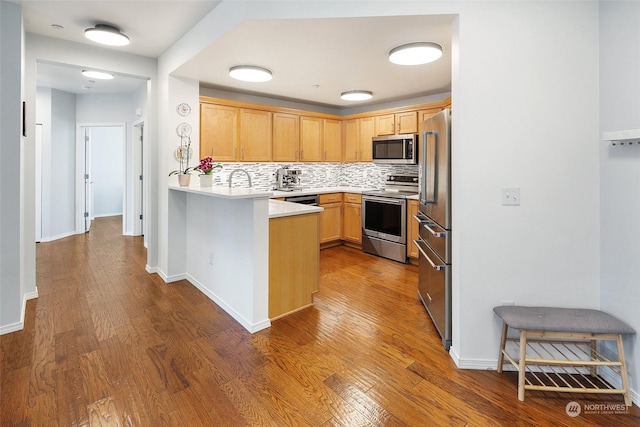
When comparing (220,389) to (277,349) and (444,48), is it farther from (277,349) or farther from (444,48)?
(444,48)

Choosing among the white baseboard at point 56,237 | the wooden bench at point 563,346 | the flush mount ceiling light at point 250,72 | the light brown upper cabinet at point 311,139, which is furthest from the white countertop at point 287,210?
the white baseboard at point 56,237

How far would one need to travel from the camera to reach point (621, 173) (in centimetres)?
189

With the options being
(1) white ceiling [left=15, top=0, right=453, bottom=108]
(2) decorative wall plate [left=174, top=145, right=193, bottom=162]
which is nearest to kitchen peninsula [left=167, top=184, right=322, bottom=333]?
(2) decorative wall plate [left=174, top=145, right=193, bottom=162]

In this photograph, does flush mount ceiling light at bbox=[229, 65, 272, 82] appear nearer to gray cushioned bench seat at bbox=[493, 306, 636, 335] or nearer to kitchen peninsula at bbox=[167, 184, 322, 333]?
kitchen peninsula at bbox=[167, 184, 322, 333]

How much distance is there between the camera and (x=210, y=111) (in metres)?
4.38

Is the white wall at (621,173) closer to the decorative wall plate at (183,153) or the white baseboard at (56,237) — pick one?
the decorative wall plate at (183,153)

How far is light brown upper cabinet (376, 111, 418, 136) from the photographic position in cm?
487

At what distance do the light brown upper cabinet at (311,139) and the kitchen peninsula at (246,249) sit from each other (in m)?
2.26

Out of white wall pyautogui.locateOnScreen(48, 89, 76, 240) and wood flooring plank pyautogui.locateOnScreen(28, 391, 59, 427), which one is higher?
white wall pyautogui.locateOnScreen(48, 89, 76, 240)

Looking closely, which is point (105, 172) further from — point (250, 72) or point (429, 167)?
point (429, 167)

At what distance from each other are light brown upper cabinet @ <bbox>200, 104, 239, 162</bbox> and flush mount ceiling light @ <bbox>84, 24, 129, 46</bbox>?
1.27 meters

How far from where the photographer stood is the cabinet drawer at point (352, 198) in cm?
537

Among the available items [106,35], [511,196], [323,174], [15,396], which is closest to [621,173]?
[511,196]

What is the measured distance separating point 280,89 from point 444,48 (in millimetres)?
2414
